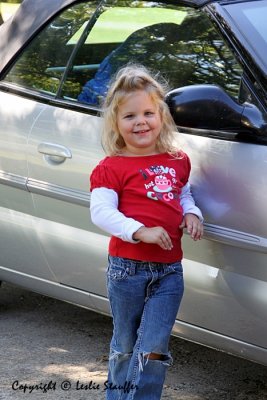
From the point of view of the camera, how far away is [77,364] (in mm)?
4281

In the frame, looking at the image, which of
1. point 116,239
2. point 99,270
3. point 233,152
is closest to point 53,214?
point 99,270

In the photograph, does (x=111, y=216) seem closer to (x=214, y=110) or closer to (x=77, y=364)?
(x=214, y=110)

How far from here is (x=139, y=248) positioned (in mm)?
3238

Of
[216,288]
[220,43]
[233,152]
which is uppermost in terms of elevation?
[220,43]

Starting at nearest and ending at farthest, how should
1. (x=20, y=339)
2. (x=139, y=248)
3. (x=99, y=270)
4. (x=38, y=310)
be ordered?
(x=139, y=248), (x=99, y=270), (x=20, y=339), (x=38, y=310)

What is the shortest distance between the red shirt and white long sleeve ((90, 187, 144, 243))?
3cm

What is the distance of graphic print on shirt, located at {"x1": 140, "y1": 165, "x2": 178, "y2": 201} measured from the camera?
3217mm

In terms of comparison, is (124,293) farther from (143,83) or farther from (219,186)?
(143,83)

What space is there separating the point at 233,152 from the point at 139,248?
505 mm

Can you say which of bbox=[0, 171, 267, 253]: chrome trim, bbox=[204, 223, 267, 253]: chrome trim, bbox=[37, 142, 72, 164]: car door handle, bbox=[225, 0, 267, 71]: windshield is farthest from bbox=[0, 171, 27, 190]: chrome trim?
bbox=[225, 0, 267, 71]: windshield

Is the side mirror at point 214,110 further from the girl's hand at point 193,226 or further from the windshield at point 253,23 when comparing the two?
the girl's hand at point 193,226

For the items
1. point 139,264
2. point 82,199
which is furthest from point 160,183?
point 82,199

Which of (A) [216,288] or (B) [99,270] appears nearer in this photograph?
(A) [216,288]

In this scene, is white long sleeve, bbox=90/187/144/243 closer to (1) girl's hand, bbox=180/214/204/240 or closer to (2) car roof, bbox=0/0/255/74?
(1) girl's hand, bbox=180/214/204/240
